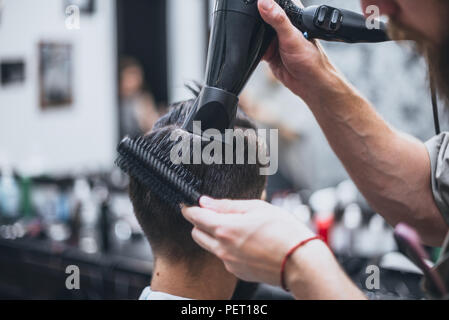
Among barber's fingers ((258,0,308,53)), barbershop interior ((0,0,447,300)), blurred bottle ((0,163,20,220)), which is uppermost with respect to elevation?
barber's fingers ((258,0,308,53))

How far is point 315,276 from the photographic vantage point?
591 mm

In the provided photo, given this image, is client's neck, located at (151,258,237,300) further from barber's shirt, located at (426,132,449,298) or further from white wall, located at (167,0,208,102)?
white wall, located at (167,0,208,102)

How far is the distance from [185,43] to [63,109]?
125 cm

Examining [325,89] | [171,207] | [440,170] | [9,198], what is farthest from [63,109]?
[440,170]

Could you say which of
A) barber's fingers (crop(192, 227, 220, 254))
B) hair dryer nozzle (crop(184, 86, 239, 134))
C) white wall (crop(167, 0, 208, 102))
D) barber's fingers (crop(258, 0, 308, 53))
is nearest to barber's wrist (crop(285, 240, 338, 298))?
barber's fingers (crop(192, 227, 220, 254))

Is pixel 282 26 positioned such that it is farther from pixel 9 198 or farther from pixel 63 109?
pixel 63 109

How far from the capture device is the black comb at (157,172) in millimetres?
760

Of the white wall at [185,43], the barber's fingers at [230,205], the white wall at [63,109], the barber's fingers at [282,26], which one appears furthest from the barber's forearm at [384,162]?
the white wall at [63,109]

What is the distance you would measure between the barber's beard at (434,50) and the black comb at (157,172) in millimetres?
399

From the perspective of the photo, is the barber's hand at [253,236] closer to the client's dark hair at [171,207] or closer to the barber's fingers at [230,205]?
the barber's fingers at [230,205]

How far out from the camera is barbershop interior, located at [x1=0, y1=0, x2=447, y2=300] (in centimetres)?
206

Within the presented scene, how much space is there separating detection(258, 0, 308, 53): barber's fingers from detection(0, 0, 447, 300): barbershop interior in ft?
1.03

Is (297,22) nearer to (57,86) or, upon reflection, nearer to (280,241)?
(280,241)

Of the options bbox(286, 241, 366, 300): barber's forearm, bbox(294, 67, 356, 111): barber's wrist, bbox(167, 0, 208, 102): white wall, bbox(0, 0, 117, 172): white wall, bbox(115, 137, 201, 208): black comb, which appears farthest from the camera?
bbox(0, 0, 117, 172): white wall
